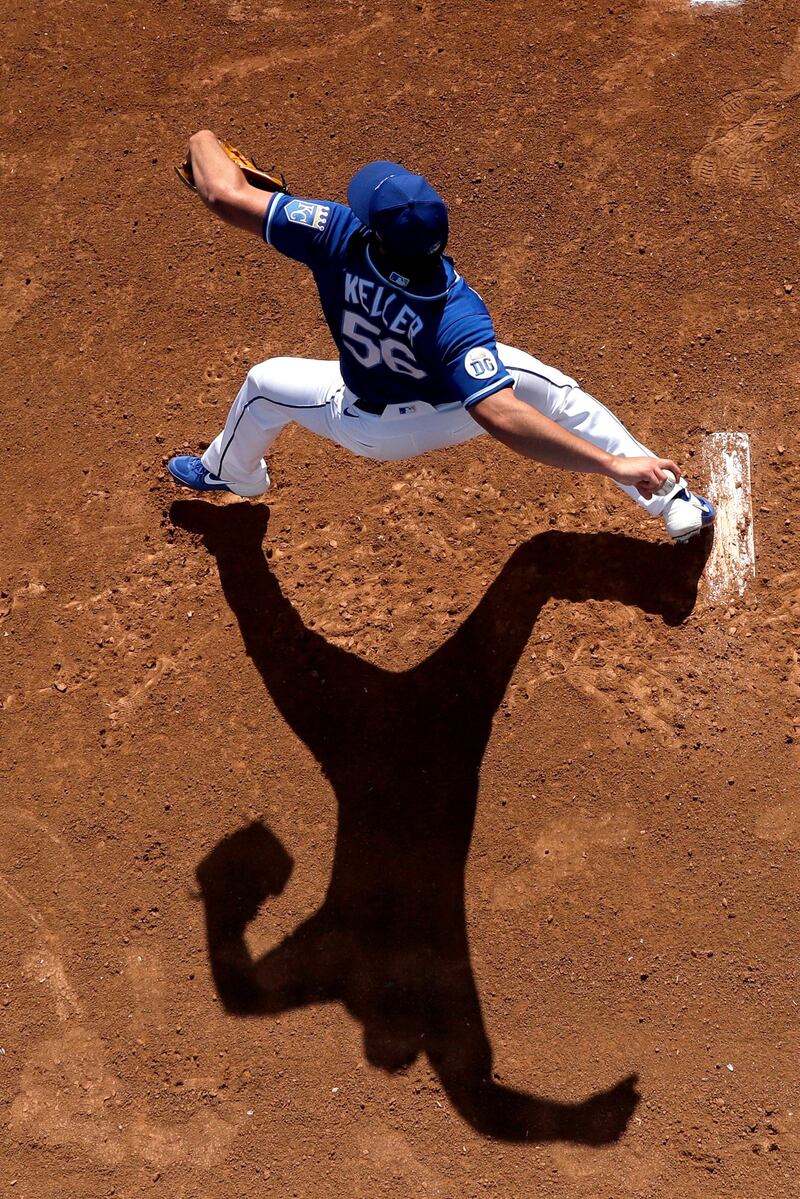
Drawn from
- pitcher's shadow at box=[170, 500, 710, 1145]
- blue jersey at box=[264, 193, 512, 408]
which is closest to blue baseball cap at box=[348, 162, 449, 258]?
blue jersey at box=[264, 193, 512, 408]

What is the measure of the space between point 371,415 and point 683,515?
5.11ft

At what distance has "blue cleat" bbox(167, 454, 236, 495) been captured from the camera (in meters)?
4.54

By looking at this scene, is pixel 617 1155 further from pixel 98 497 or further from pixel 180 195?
pixel 180 195

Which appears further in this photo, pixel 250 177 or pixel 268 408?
pixel 268 408

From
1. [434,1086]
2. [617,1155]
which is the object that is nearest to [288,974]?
[434,1086]

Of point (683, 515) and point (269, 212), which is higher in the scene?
point (269, 212)

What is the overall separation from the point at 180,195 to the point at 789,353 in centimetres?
335

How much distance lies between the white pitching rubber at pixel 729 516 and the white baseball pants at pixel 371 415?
1.63 feet

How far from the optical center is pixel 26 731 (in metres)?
4.59

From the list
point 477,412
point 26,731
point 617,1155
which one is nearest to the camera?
point 477,412

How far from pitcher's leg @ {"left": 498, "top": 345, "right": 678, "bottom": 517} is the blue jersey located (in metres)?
0.50

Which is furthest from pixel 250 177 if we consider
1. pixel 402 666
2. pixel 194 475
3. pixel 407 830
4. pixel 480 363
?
pixel 407 830

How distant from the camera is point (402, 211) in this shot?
2.90m

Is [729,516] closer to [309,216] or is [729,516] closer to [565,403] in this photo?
[565,403]
